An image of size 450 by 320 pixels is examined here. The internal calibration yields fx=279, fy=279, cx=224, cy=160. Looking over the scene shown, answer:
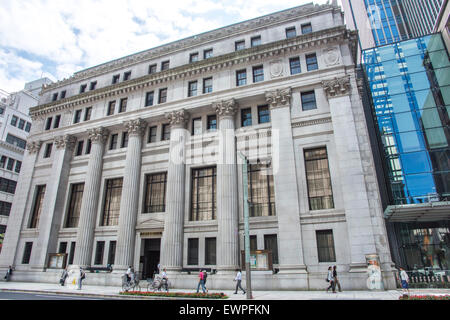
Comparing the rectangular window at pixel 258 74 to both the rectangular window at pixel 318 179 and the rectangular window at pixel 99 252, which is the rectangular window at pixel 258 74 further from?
the rectangular window at pixel 99 252

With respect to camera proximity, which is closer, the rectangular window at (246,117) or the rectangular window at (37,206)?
the rectangular window at (246,117)

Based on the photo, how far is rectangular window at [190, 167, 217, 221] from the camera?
92.3 ft

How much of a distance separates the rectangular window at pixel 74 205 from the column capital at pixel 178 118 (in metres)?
14.7

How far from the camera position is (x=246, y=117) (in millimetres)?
30078

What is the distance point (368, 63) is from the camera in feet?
132

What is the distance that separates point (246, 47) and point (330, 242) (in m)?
22.3

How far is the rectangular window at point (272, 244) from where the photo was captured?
24.5m

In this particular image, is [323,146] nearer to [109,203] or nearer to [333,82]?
[333,82]

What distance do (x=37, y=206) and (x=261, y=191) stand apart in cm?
2947

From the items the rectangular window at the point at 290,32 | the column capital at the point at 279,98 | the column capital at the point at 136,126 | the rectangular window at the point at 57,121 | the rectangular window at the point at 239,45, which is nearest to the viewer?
the column capital at the point at 279,98

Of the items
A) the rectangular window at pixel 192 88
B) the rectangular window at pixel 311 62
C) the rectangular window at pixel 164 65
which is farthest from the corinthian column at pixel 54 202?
the rectangular window at pixel 311 62

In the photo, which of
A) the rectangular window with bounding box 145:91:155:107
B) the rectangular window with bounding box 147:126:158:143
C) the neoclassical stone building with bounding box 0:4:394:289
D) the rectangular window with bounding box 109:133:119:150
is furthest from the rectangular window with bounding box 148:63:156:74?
the rectangular window with bounding box 109:133:119:150

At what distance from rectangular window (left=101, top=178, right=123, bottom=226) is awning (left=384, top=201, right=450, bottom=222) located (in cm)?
2860

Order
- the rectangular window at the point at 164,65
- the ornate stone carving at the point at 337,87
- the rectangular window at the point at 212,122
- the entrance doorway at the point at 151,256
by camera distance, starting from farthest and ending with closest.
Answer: the rectangular window at the point at 164,65 → the rectangular window at the point at 212,122 → the entrance doorway at the point at 151,256 → the ornate stone carving at the point at 337,87
